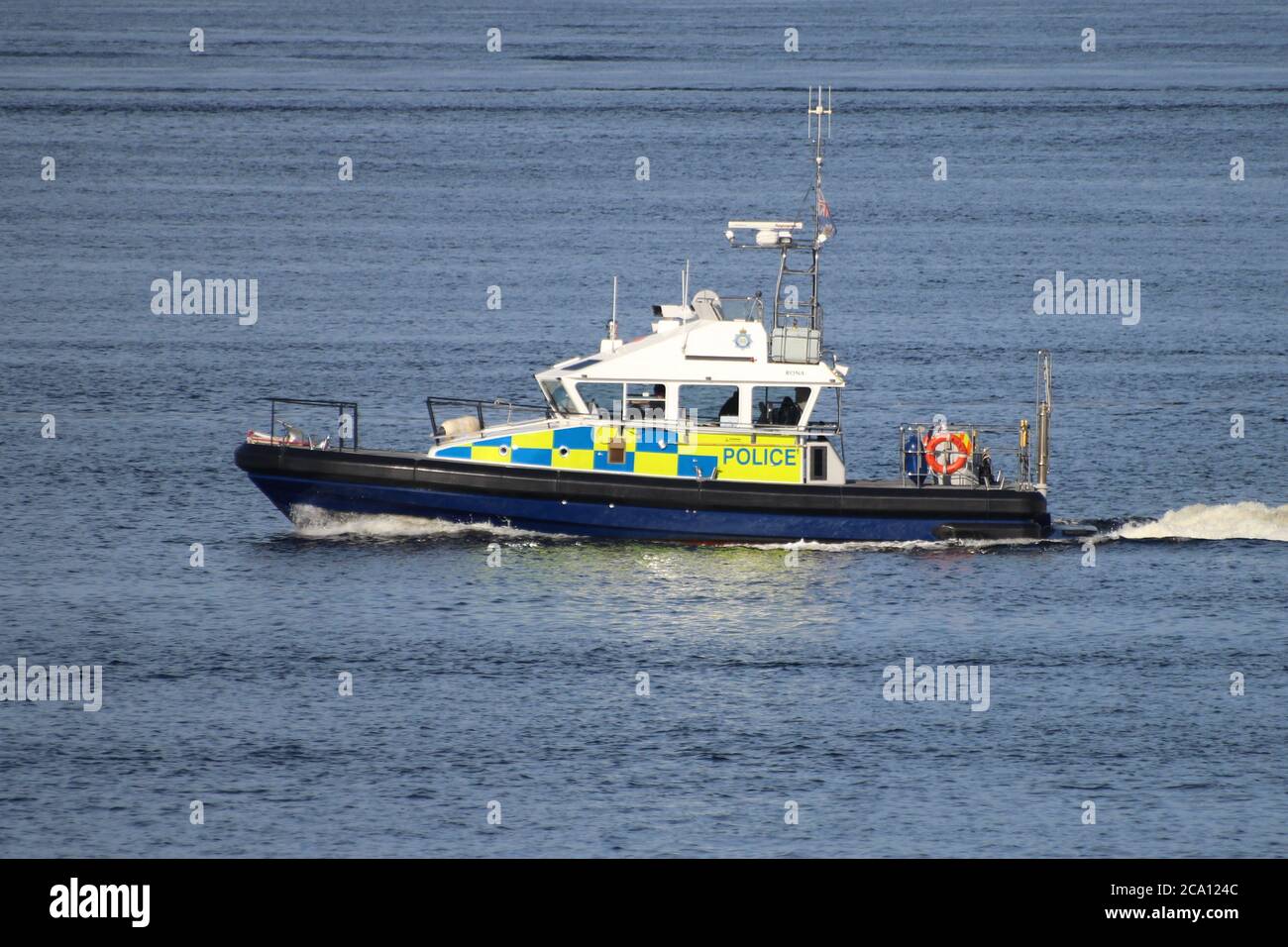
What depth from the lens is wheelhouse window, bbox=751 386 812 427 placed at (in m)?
34.3

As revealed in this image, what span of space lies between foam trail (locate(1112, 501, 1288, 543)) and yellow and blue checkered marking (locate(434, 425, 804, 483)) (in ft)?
19.9

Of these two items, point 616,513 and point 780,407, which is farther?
point 780,407

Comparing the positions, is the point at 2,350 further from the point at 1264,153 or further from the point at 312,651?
the point at 1264,153

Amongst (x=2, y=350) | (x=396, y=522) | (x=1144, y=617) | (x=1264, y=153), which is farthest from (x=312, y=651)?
(x=1264, y=153)

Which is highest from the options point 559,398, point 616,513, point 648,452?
point 559,398

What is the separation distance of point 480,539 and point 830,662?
686 cm

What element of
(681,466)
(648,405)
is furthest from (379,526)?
(681,466)

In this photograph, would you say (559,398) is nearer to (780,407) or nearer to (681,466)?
(681,466)

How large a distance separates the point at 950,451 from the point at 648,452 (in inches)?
187

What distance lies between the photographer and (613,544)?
3425 cm

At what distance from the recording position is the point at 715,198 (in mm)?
80188

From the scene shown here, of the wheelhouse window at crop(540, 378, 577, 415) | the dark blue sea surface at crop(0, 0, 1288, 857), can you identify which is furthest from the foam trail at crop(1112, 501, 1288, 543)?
the wheelhouse window at crop(540, 378, 577, 415)

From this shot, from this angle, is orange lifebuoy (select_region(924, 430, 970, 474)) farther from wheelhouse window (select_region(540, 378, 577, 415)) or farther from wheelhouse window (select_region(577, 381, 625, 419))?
wheelhouse window (select_region(540, 378, 577, 415))

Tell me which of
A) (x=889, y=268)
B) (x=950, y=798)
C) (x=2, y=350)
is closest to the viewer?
(x=950, y=798)
